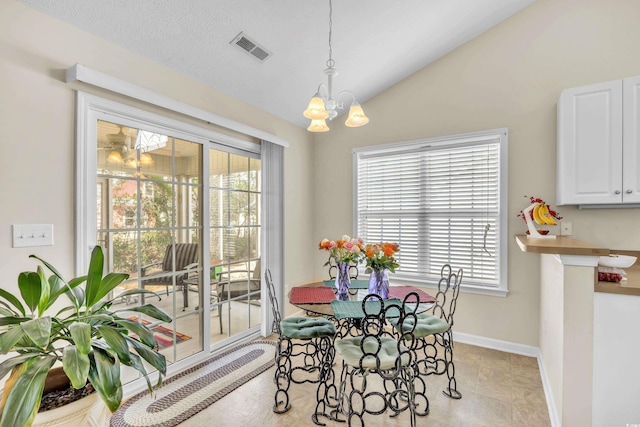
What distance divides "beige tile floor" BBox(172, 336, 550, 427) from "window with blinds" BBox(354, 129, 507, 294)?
34.3 inches

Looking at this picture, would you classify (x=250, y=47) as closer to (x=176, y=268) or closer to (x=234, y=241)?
(x=234, y=241)

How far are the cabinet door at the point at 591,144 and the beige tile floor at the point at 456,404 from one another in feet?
5.13

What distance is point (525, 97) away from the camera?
3.06m

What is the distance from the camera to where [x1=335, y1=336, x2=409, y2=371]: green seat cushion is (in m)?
1.84

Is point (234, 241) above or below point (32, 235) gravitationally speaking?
below

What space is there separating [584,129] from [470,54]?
140 cm

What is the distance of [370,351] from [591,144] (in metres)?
2.40

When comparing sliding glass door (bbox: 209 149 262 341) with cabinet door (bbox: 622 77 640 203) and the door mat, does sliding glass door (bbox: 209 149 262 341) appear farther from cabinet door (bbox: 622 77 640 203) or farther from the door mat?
cabinet door (bbox: 622 77 640 203)

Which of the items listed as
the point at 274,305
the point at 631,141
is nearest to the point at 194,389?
the point at 274,305

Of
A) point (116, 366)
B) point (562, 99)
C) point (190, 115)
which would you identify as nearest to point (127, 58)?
point (190, 115)

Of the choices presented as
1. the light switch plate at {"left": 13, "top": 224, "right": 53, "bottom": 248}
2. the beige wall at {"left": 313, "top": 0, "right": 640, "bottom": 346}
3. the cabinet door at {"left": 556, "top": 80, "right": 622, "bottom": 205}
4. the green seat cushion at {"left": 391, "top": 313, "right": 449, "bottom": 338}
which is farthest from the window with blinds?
the light switch plate at {"left": 13, "top": 224, "right": 53, "bottom": 248}

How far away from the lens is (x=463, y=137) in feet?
11.0

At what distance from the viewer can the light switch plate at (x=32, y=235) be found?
179cm

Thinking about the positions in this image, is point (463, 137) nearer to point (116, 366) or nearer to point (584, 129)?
point (584, 129)
